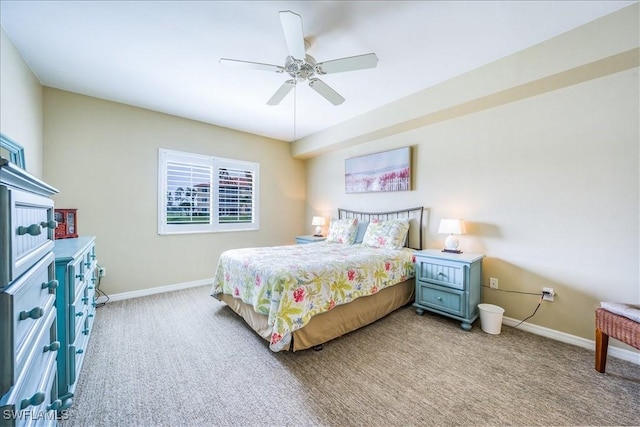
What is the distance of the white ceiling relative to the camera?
1918 millimetres

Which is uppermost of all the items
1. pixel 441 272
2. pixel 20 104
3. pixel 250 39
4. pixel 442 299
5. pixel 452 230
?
pixel 250 39

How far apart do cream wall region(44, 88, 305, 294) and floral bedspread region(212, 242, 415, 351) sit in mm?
1325

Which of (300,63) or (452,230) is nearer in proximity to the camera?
(300,63)

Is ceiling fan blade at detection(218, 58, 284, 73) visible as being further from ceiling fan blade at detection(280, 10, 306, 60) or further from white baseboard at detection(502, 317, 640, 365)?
white baseboard at detection(502, 317, 640, 365)

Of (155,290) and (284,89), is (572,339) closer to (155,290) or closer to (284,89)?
(284,89)

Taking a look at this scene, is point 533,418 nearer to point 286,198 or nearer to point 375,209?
point 375,209

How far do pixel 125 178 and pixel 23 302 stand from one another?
3.42 m

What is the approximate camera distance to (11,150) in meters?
2.15

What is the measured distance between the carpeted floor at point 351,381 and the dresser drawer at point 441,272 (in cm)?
49

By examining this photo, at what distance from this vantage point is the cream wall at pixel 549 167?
7.13 feet

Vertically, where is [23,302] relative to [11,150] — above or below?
below

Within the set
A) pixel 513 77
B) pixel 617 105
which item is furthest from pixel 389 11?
pixel 617 105

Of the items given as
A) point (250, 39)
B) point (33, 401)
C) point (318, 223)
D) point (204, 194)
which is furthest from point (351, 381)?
point (204, 194)

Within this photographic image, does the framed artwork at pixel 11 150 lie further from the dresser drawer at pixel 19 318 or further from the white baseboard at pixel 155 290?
the white baseboard at pixel 155 290
